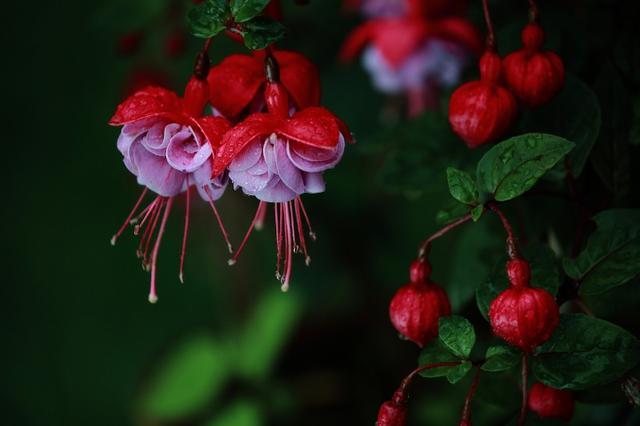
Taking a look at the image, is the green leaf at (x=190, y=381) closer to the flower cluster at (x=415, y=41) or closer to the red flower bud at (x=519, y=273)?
the flower cluster at (x=415, y=41)

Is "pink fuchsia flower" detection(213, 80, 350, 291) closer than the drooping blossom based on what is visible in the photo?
Yes

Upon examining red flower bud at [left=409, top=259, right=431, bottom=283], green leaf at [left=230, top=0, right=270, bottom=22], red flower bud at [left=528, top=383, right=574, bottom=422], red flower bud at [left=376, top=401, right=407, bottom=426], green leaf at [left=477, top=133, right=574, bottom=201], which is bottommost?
red flower bud at [left=528, top=383, right=574, bottom=422]

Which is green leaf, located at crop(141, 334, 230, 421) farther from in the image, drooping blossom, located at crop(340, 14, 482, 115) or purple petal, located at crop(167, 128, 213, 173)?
purple petal, located at crop(167, 128, 213, 173)

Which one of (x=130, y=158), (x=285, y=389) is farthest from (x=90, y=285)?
(x=130, y=158)

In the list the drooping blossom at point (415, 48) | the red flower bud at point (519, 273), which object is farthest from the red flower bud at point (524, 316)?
the drooping blossom at point (415, 48)

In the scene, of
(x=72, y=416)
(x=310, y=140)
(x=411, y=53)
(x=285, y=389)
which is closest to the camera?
(x=310, y=140)

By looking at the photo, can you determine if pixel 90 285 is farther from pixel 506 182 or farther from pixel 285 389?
pixel 506 182

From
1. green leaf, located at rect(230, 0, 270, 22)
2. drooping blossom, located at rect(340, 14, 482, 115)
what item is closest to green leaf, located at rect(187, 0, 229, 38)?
Answer: green leaf, located at rect(230, 0, 270, 22)
